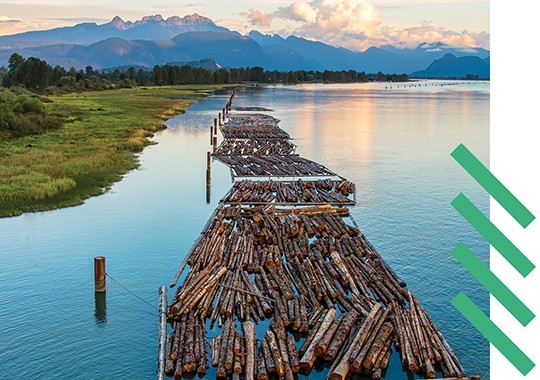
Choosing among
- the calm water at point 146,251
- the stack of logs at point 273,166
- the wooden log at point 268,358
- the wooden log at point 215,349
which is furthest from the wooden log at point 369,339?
the stack of logs at point 273,166

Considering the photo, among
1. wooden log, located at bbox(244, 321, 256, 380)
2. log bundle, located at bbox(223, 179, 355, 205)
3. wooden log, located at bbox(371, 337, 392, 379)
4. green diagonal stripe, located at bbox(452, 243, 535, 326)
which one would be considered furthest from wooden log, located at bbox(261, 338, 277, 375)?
log bundle, located at bbox(223, 179, 355, 205)

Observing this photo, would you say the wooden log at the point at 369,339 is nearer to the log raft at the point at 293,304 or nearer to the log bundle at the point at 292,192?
the log raft at the point at 293,304

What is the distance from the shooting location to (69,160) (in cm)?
4428

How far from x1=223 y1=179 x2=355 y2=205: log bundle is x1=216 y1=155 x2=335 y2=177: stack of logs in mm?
3003

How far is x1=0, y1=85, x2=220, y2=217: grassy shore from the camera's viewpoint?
34281 mm

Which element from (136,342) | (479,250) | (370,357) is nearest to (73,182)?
(136,342)

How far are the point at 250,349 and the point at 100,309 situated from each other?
6.78 meters

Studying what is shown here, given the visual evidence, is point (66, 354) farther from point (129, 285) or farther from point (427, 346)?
point (427, 346)

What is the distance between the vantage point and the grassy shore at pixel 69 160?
3428cm

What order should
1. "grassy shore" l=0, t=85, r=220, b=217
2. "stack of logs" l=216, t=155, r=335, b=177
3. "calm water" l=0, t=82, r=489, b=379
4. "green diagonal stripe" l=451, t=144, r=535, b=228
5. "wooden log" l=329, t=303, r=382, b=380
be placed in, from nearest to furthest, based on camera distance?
"green diagonal stripe" l=451, t=144, r=535, b=228 < "wooden log" l=329, t=303, r=382, b=380 < "calm water" l=0, t=82, r=489, b=379 < "grassy shore" l=0, t=85, r=220, b=217 < "stack of logs" l=216, t=155, r=335, b=177

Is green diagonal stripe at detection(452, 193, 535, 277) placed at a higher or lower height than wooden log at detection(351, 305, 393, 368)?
higher

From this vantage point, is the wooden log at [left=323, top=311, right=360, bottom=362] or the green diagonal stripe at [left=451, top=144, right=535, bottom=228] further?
the wooden log at [left=323, top=311, right=360, bottom=362]

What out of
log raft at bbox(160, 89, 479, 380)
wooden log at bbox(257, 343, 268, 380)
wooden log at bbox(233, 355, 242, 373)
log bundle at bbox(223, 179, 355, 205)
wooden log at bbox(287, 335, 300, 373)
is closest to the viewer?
wooden log at bbox(257, 343, 268, 380)

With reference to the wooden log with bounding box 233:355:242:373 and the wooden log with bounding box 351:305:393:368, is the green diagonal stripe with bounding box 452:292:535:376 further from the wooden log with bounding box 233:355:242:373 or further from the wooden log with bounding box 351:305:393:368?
the wooden log with bounding box 233:355:242:373
